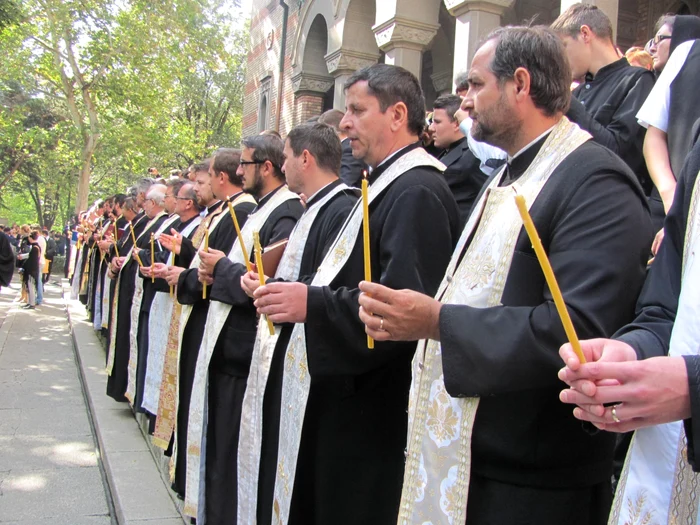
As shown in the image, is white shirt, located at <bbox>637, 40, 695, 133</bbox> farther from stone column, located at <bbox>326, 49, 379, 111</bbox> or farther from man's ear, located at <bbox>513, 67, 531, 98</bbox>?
stone column, located at <bbox>326, 49, 379, 111</bbox>

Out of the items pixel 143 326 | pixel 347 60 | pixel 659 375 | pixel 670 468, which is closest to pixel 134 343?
pixel 143 326

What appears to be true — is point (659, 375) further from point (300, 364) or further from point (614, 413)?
point (300, 364)

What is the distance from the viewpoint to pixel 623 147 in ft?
10.5

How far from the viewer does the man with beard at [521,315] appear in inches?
69.4

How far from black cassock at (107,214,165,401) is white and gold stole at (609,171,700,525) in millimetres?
6641

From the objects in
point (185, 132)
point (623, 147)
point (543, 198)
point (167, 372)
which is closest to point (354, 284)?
point (543, 198)

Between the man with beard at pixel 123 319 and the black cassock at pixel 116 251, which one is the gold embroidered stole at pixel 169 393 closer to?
the man with beard at pixel 123 319

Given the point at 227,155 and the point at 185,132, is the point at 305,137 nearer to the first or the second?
the point at 227,155

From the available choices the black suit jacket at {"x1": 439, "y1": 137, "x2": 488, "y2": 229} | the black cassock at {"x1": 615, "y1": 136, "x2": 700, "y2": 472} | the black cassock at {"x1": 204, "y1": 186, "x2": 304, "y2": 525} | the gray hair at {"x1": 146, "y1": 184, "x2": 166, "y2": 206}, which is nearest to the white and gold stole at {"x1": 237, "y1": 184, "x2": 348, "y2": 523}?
the black cassock at {"x1": 204, "y1": 186, "x2": 304, "y2": 525}

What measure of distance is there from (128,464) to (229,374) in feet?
6.39

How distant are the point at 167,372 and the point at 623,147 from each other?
12.0 feet

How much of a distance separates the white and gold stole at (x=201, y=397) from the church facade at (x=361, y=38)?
4.11 meters

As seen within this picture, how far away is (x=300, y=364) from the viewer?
3051mm

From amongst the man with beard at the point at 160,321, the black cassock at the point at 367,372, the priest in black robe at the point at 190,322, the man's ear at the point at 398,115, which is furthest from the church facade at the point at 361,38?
the black cassock at the point at 367,372
